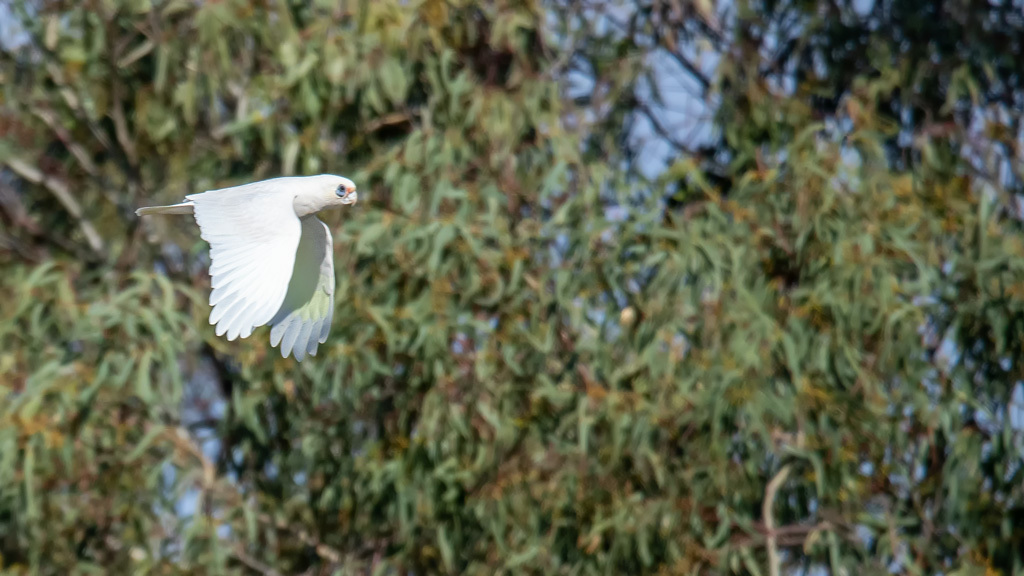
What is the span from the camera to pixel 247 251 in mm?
2932

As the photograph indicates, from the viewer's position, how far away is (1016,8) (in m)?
4.89

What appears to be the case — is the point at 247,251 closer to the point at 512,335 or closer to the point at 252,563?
the point at 512,335

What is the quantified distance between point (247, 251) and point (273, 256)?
0.05 m

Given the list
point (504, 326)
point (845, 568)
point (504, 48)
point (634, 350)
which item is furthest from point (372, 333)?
point (845, 568)

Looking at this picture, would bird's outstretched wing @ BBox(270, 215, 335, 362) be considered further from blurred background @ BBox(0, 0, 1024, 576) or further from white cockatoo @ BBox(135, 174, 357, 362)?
blurred background @ BBox(0, 0, 1024, 576)

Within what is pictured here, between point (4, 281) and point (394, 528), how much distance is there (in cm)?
133

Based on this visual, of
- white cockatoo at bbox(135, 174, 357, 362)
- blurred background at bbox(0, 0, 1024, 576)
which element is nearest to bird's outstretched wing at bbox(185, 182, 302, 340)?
white cockatoo at bbox(135, 174, 357, 362)

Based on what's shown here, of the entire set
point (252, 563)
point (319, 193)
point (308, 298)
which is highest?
point (319, 193)

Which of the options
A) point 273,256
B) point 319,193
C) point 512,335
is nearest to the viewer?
point 273,256

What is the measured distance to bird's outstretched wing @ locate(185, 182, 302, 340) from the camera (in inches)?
110

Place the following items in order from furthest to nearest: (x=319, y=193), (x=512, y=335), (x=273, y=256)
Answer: (x=512, y=335), (x=319, y=193), (x=273, y=256)

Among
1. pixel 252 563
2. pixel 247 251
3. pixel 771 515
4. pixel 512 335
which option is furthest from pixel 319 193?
pixel 771 515

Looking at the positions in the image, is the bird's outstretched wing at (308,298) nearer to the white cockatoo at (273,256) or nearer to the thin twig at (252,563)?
the white cockatoo at (273,256)

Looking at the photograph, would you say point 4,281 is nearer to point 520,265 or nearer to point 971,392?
point 520,265
